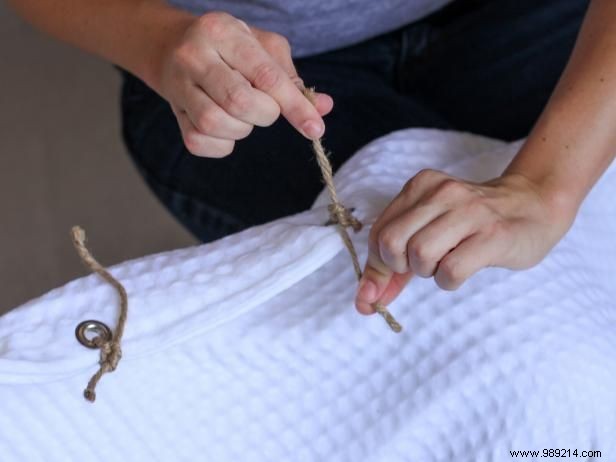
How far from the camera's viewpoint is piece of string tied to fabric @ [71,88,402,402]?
497 mm

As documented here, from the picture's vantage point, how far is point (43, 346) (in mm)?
501

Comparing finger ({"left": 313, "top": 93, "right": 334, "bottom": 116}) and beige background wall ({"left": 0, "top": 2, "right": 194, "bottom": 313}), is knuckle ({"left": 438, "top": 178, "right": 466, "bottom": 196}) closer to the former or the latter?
finger ({"left": 313, "top": 93, "right": 334, "bottom": 116})

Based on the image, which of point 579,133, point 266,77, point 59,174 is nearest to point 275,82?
point 266,77

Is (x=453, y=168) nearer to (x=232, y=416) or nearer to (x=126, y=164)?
(x=232, y=416)

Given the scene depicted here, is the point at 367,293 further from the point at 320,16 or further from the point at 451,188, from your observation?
the point at 320,16

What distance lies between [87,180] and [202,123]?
758 mm

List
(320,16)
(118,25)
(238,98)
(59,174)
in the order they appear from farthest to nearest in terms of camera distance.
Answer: (59,174) → (320,16) → (118,25) → (238,98)

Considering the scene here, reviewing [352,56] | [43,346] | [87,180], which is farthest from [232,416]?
[87,180]

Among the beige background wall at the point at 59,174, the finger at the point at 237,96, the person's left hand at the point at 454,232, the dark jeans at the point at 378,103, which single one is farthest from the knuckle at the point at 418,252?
the beige background wall at the point at 59,174

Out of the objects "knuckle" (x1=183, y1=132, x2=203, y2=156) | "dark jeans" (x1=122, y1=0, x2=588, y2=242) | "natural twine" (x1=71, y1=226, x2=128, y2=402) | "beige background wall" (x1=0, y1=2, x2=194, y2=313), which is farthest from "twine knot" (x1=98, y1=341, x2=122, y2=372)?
"beige background wall" (x1=0, y1=2, x2=194, y2=313)

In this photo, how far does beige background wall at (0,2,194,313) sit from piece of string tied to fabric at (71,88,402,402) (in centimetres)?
62

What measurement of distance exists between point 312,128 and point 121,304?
0.15 m

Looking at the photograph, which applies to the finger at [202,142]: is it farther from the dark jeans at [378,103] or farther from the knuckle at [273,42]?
the dark jeans at [378,103]

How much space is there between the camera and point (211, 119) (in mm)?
494
